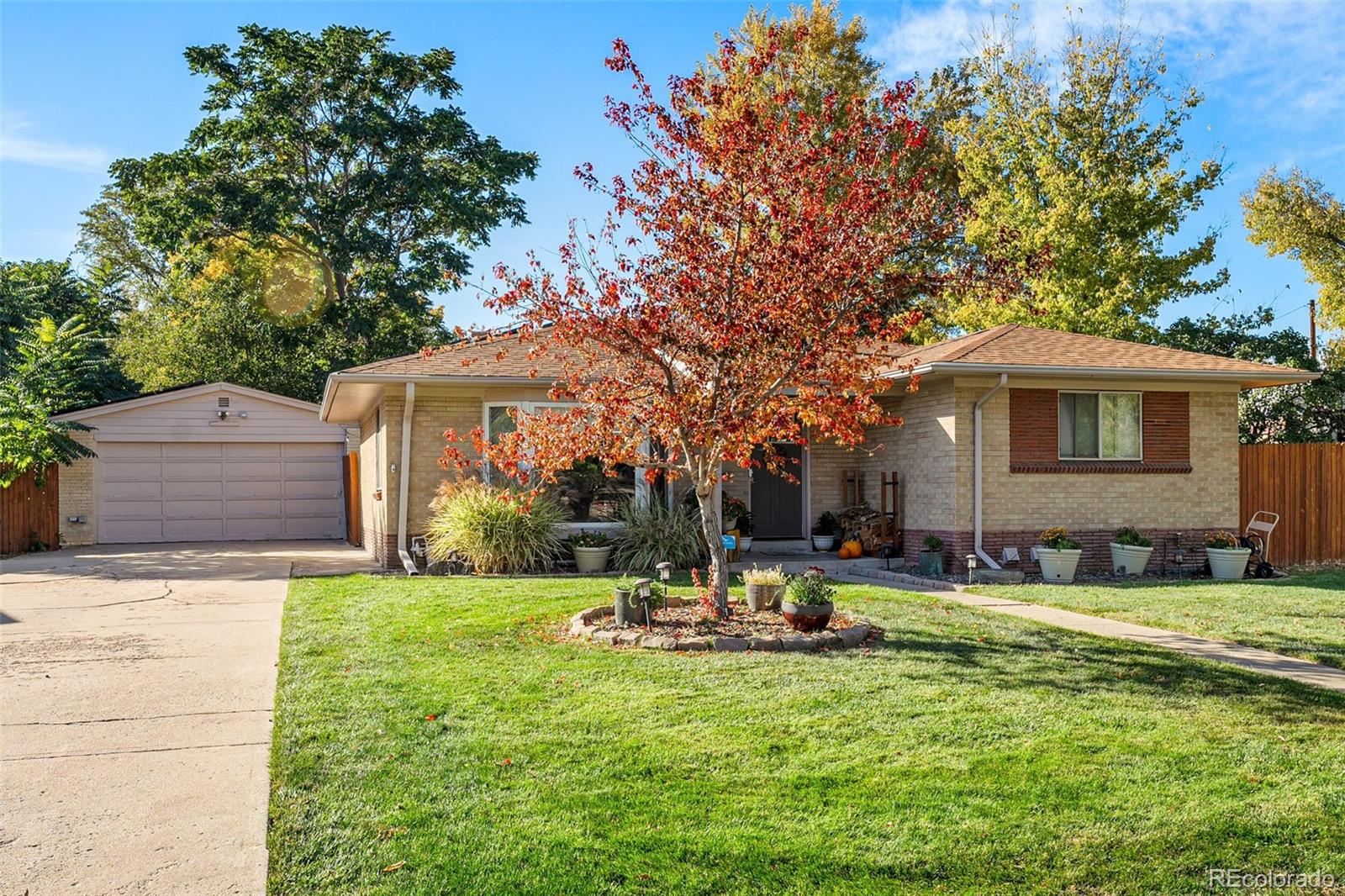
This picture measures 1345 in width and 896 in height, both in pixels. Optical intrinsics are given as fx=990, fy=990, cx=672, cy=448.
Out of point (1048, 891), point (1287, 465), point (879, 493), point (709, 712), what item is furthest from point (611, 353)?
point (1287, 465)

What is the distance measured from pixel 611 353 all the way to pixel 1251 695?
5.36 meters

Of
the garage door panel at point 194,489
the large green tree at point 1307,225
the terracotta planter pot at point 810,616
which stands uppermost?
the large green tree at point 1307,225

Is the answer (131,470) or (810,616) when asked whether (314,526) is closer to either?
(131,470)

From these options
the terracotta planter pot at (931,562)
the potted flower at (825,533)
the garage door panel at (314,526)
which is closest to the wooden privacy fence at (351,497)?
the garage door panel at (314,526)

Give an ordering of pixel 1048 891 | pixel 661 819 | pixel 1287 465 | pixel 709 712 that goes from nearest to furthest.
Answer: pixel 1048 891, pixel 661 819, pixel 709 712, pixel 1287 465

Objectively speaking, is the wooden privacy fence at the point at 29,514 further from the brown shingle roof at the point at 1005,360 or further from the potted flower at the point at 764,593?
the potted flower at the point at 764,593

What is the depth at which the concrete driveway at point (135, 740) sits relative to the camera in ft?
12.7

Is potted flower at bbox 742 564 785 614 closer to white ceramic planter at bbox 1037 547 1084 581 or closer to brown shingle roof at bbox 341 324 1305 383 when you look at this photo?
brown shingle roof at bbox 341 324 1305 383

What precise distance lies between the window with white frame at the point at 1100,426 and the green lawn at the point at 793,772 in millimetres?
7102

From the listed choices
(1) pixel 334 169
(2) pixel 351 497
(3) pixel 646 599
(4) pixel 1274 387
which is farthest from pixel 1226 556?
(1) pixel 334 169

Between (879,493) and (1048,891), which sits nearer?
(1048,891)

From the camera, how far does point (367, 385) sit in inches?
571

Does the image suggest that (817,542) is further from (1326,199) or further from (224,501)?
(1326,199)

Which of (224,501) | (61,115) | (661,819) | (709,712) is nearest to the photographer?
(661,819)
